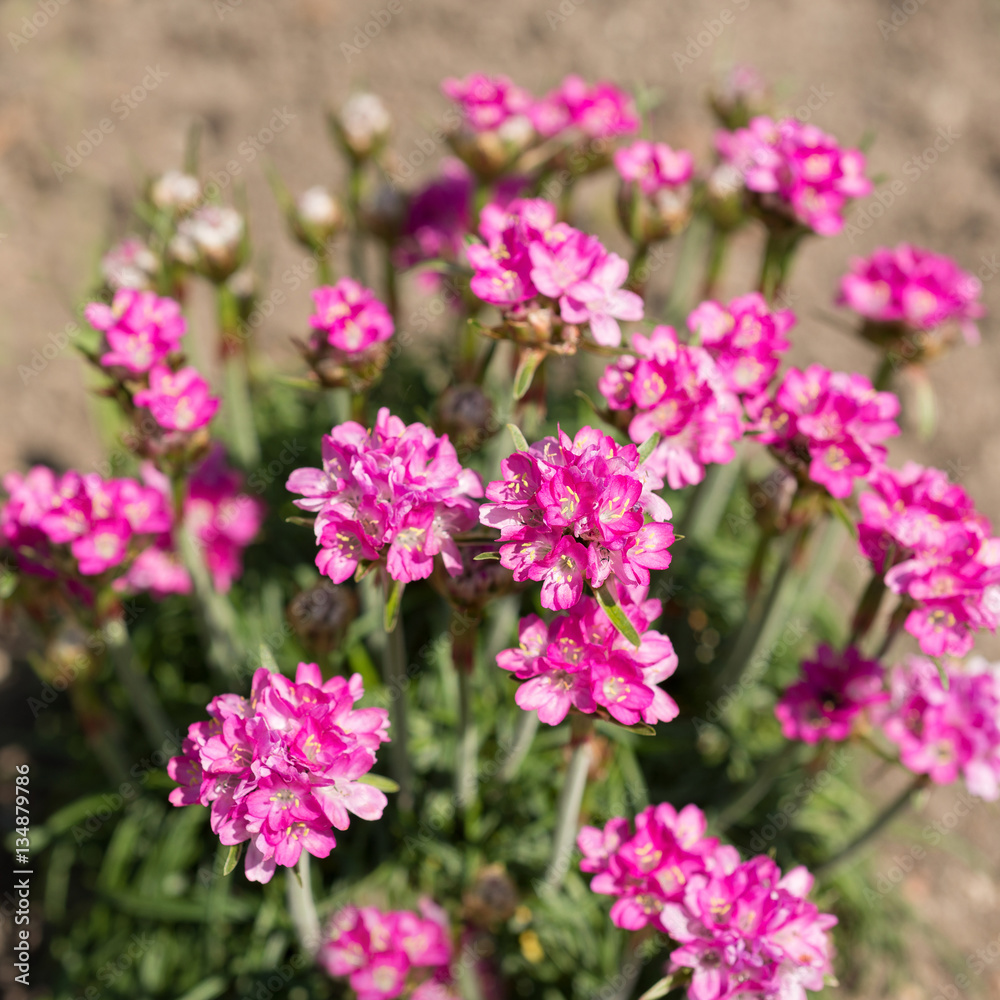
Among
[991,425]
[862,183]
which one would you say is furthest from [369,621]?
[991,425]

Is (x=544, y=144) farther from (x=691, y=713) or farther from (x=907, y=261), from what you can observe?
(x=691, y=713)

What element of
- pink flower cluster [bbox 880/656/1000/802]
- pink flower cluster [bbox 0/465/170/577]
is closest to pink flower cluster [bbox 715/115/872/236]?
pink flower cluster [bbox 880/656/1000/802]

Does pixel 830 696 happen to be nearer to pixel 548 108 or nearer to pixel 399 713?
pixel 399 713

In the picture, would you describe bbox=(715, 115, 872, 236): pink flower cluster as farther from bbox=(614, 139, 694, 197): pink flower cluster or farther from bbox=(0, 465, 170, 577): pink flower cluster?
bbox=(0, 465, 170, 577): pink flower cluster

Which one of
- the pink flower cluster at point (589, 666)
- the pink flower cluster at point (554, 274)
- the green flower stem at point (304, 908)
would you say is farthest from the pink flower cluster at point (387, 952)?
the pink flower cluster at point (554, 274)

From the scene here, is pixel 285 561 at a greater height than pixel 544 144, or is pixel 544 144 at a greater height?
pixel 544 144

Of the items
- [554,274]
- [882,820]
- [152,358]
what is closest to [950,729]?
[882,820]
